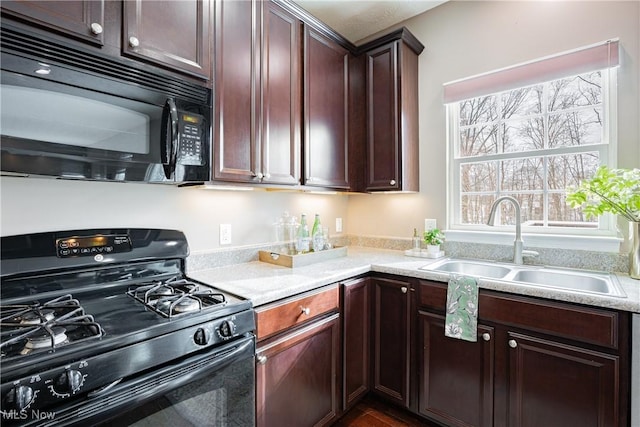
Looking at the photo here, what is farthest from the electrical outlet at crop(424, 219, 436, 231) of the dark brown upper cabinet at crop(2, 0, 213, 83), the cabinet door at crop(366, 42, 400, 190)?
the dark brown upper cabinet at crop(2, 0, 213, 83)

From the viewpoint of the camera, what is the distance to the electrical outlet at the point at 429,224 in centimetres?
235

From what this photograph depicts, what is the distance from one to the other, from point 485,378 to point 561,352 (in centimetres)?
36

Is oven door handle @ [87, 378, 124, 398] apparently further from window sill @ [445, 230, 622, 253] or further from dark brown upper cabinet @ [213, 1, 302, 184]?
window sill @ [445, 230, 622, 253]

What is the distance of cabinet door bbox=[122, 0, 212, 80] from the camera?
47.8 inches

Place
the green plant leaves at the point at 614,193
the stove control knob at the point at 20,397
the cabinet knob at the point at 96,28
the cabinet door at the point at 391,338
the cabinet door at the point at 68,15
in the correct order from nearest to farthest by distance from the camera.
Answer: the stove control knob at the point at 20,397 < the cabinet door at the point at 68,15 < the cabinet knob at the point at 96,28 < the green plant leaves at the point at 614,193 < the cabinet door at the point at 391,338

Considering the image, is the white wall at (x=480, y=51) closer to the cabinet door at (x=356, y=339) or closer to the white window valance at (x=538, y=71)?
the white window valance at (x=538, y=71)

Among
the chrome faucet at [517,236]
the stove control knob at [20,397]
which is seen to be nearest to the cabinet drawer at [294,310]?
the stove control knob at [20,397]

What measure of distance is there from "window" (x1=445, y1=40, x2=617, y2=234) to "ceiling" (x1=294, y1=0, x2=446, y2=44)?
0.72 m

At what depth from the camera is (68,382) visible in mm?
807

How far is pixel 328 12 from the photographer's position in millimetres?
2371

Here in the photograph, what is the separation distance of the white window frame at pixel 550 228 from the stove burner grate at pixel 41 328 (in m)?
2.10

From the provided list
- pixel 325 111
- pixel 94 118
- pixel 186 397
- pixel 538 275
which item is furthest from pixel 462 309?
pixel 94 118

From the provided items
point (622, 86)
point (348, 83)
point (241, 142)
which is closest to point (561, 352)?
point (622, 86)

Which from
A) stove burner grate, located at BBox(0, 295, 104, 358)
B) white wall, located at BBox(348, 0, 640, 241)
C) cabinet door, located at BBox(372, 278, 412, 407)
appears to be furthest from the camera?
cabinet door, located at BBox(372, 278, 412, 407)
